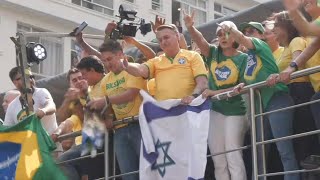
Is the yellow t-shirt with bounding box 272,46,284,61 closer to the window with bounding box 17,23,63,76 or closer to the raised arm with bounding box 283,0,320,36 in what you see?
the raised arm with bounding box 283,0,320,36

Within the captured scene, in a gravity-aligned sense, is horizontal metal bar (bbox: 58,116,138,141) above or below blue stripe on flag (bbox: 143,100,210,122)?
below

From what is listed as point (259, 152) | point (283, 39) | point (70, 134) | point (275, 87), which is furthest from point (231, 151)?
point (70, 134)

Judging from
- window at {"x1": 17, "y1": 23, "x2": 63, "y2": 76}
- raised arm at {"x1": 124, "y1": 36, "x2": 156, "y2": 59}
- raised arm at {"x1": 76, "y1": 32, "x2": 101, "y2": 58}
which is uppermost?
window at {"x1": 17, "y1": 23, "x2": 63, "y2": 76}

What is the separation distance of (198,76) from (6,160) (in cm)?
282

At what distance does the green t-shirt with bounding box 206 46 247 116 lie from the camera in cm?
734

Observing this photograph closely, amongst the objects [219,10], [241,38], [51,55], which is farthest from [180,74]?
[219,10]

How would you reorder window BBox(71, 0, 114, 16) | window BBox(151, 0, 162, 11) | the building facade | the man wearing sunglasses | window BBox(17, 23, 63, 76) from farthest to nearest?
window BBox(151, 0, 162, 11) < window BBox(71, 0, 114, 16) < window BBox(17, 23, 63, 76) < the building facade < the man wearing sunglasses

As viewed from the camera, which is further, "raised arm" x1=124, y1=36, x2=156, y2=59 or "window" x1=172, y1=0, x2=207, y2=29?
"window" x1=172, y1=0, x2=207, y2=29

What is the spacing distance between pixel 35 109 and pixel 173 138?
2371 millimetres

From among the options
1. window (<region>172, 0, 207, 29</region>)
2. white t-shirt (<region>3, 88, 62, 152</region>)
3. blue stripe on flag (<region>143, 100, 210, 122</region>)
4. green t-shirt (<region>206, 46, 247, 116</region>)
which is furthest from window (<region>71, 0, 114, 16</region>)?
green t-shirt (<region>206, 46, 247, 116</region>)

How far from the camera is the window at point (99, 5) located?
2548 centimetres

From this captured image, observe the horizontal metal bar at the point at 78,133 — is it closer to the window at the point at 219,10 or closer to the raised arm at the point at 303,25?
the raised arm at the point at 303,25

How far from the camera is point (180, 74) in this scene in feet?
24.8

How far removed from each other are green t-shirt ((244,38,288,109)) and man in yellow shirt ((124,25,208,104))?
43 centimetres
